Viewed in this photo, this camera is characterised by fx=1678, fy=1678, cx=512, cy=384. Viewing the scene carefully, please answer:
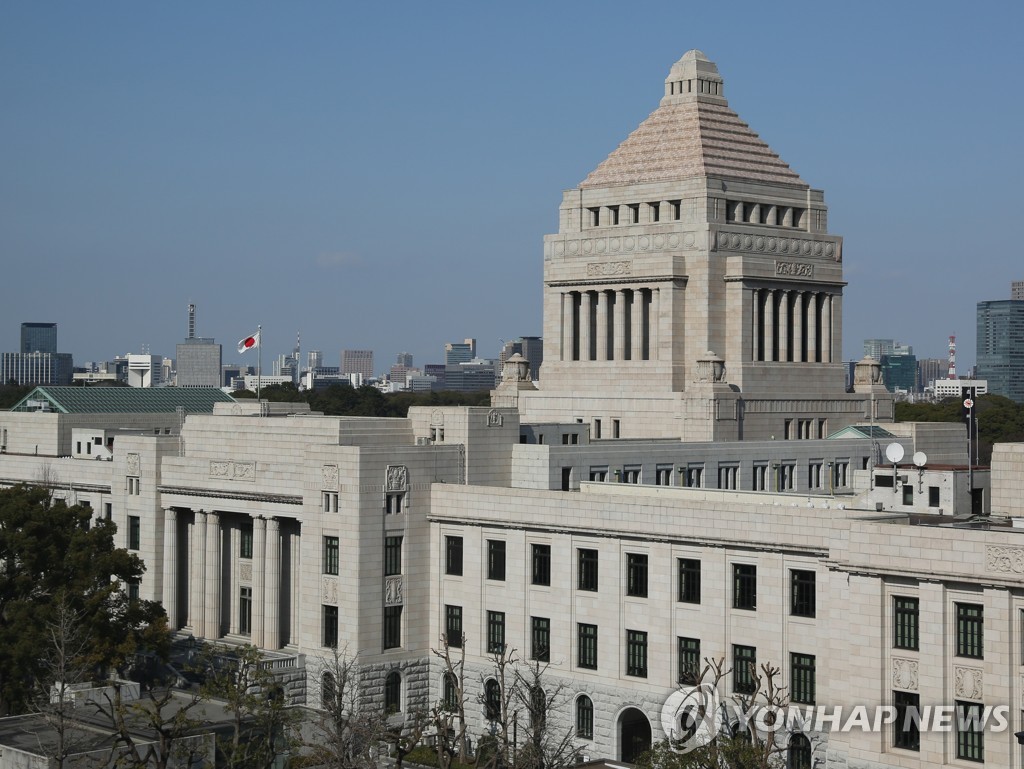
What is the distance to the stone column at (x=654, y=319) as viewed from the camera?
115188mm

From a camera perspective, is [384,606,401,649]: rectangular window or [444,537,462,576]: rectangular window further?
[444,537,462,576]: rectangular window

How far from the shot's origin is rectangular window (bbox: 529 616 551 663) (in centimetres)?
8200

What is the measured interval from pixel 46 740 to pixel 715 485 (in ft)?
160

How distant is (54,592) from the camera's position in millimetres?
82938

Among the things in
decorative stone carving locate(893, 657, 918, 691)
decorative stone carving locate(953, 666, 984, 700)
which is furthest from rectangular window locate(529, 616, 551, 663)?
decorative stone carving locate(953, 666, 984, 700)

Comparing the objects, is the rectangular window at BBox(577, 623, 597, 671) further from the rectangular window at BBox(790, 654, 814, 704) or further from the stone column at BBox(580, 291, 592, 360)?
the stone column at BBox(580, 291, 592, 360)

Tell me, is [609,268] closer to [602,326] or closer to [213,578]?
[602,326]

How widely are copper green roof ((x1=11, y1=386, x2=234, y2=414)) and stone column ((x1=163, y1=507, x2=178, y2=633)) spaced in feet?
90.8

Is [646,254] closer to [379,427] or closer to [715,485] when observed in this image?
[715,485]

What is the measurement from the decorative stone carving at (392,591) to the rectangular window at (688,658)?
1688 centimetres

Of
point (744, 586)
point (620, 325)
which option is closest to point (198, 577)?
point (620, 325)

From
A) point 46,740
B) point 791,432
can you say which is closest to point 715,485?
point 791,432

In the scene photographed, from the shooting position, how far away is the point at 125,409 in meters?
129

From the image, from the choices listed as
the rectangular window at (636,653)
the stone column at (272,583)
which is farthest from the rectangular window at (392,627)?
the rectangular window at (636,653)
